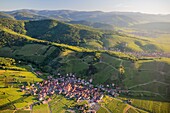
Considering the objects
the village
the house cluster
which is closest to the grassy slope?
the village

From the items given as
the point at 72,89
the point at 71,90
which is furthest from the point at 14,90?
the point at 72,89

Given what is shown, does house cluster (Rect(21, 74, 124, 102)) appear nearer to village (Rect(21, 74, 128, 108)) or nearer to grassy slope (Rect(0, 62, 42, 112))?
village (Rect(21, 74, 128, 108))

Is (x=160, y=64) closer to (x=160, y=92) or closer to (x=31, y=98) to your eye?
(x=160, y=92)

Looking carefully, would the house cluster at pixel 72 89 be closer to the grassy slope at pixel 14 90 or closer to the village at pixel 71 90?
the village at pixel 71 90

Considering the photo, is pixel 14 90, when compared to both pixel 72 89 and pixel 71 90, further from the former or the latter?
pixel 72 89

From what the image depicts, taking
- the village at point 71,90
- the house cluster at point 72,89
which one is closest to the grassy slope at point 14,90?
the village at point 71,90

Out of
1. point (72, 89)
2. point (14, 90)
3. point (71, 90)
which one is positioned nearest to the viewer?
point (14, 90)

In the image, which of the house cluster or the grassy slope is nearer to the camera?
the grassy slope

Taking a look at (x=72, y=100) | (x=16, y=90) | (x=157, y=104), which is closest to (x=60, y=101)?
(x=72, y=100)

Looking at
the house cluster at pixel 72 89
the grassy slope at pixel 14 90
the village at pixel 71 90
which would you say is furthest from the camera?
the house cluster at pixel 72 89
